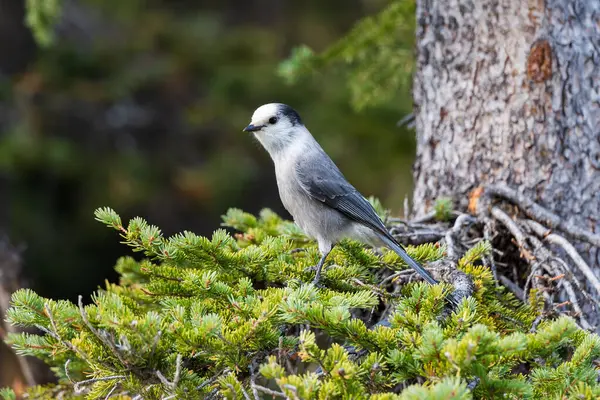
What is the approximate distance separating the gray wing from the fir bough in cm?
94

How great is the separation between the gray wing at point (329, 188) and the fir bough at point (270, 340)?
0.94 meters

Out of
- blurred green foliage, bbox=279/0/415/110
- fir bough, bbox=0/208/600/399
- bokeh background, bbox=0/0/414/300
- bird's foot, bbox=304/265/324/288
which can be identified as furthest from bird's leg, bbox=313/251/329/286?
bokeh background, bbox=0/0/414/300

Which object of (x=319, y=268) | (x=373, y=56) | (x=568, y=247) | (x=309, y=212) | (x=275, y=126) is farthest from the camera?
(x=373, y=56)

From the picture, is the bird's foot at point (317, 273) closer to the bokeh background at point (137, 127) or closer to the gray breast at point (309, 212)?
the gray breast at point (309, 212)

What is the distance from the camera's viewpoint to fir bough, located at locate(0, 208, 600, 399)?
2002 mm

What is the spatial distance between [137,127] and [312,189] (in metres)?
4.72

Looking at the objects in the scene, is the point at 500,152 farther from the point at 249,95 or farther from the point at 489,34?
the point at 249,95

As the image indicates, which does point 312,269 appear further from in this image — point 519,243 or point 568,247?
point 568,247

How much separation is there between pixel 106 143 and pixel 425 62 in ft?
15.8

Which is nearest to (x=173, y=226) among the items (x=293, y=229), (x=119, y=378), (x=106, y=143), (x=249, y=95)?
(x=106, y=143)

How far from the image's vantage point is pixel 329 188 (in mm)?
3908

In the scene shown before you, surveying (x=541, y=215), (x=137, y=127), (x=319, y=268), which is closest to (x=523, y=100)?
(x=541, y=215)

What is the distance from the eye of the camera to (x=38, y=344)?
2.56 m

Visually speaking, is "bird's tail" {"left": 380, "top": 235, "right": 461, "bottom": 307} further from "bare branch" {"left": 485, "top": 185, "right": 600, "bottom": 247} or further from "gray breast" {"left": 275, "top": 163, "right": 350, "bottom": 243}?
"bare branch" {"left": 485, "top": 185, "right": 600, "bottom": 247}
